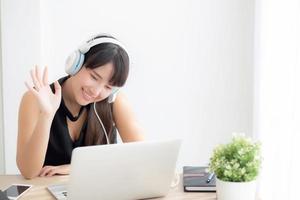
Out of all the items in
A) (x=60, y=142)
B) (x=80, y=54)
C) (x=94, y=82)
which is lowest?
(x=60, y=142)

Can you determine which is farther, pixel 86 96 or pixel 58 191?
pixel 86 96

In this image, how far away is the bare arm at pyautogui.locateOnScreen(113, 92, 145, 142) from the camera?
167 cm

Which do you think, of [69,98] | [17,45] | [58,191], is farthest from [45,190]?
[17,45]

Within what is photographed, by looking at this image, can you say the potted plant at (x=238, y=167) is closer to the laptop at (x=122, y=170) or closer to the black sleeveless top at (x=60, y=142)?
the laptop at (x=122, y=170)

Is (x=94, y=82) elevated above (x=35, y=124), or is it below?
above

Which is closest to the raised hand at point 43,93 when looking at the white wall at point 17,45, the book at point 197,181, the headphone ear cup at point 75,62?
the headphone ear cup at point 75,62

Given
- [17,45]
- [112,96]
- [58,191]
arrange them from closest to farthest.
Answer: [58,191]
[112,96]
[17,45]

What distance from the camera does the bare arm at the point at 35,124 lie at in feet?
4.53

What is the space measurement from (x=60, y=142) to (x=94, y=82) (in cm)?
33

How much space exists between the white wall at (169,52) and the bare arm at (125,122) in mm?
750

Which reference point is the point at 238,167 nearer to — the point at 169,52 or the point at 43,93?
the point at 43,93

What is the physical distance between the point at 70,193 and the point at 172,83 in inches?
59.4

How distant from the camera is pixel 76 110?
1.68 meters

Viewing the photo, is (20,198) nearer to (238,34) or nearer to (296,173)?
(296,173)
